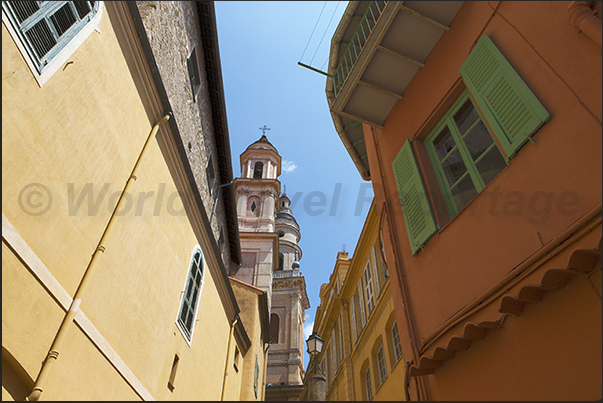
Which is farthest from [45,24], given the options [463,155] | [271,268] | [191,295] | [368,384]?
[271,268]

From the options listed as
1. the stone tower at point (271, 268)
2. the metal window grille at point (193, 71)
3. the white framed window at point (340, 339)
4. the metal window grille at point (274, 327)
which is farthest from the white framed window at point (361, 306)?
the metal window grille at point (274, 327)

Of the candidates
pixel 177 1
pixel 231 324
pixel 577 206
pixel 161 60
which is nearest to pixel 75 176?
pixel 161 60

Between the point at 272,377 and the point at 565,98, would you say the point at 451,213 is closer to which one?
the point at 565,98

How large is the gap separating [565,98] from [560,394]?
247 cm

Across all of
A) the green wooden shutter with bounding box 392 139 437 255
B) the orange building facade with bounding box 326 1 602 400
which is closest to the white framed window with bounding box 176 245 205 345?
the orange building facade with bounding box 326 1 602 400

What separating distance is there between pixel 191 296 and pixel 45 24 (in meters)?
6.49

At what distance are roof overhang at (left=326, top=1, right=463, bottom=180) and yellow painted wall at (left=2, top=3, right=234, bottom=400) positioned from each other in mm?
3624

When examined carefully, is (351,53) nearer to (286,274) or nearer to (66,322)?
(66,322)

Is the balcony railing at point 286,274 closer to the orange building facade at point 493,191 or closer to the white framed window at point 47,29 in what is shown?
the orange building facade at point 493,191

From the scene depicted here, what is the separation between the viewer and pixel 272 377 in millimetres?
30000

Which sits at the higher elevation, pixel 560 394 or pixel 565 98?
pixel 565 98

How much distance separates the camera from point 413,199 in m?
5.49

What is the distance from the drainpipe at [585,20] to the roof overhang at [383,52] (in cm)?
215

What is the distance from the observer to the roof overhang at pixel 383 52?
5.59 metres
